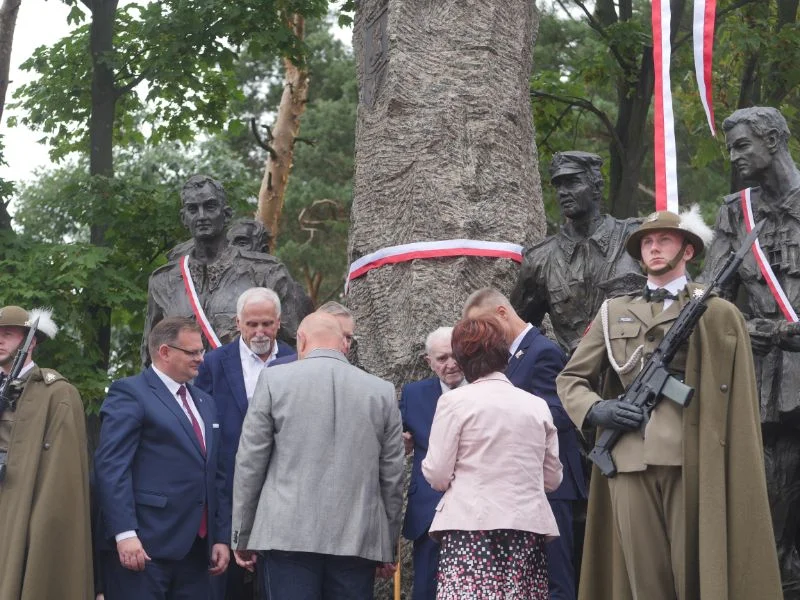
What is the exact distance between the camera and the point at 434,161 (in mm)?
9500

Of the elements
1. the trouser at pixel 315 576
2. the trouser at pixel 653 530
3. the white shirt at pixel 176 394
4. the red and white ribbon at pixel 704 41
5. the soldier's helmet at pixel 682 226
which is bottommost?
the trouser at pixel 315 576

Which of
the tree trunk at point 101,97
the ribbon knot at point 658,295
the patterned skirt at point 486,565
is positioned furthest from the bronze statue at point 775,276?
the tree trunk at point 101,97

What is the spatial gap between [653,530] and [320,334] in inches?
70.7

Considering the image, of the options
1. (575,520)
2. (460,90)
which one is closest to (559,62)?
(460,90)

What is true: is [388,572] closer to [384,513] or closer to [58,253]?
[384,513]

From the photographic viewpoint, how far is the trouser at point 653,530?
6.33 m

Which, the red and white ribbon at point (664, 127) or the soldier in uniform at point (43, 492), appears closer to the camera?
the soldier in uniform at point (43, 492)

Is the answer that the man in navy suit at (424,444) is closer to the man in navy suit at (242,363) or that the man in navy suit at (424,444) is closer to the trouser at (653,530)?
the man in navy suit at (242,363)

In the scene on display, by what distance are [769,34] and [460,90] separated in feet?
27.2

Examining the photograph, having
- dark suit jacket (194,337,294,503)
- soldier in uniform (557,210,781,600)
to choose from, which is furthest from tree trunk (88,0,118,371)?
soldier in uniform (557,210,781,600)

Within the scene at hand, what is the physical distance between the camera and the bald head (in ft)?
23.0

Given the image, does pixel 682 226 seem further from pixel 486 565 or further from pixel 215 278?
pixel 215 278

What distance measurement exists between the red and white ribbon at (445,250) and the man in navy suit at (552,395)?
1736mm

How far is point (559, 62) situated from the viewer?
2345cm
